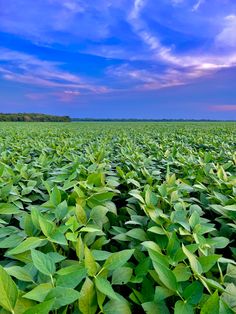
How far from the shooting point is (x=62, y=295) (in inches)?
33.3

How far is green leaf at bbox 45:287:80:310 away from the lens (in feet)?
2.74

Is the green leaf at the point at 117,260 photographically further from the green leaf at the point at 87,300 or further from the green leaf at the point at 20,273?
the green leaf at the point at 20,273

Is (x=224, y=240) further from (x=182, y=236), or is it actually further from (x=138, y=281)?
(x=138, y=281)

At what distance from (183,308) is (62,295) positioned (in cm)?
38

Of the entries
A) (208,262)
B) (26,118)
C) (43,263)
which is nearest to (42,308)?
(43,263)

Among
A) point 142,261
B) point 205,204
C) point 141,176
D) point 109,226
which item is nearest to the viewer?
point 142,261

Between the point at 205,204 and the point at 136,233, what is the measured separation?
2.57 feet

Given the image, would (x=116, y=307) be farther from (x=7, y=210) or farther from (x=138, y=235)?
(x=7, y=210)

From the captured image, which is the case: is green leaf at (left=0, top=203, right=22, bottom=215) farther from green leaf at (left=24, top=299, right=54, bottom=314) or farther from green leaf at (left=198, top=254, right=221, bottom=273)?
green leaf at (left=198, top=254, right=221, bottom=273)

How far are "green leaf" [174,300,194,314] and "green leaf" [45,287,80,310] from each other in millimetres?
311

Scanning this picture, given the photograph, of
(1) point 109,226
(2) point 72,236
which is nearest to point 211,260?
(2) point 72,236

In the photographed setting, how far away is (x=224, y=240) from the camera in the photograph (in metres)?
1.32

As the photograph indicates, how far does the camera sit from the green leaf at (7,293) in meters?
0.79

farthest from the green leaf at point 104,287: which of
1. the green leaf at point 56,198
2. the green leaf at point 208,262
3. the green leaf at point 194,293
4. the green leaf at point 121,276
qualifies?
the green leaf at point 56,198
